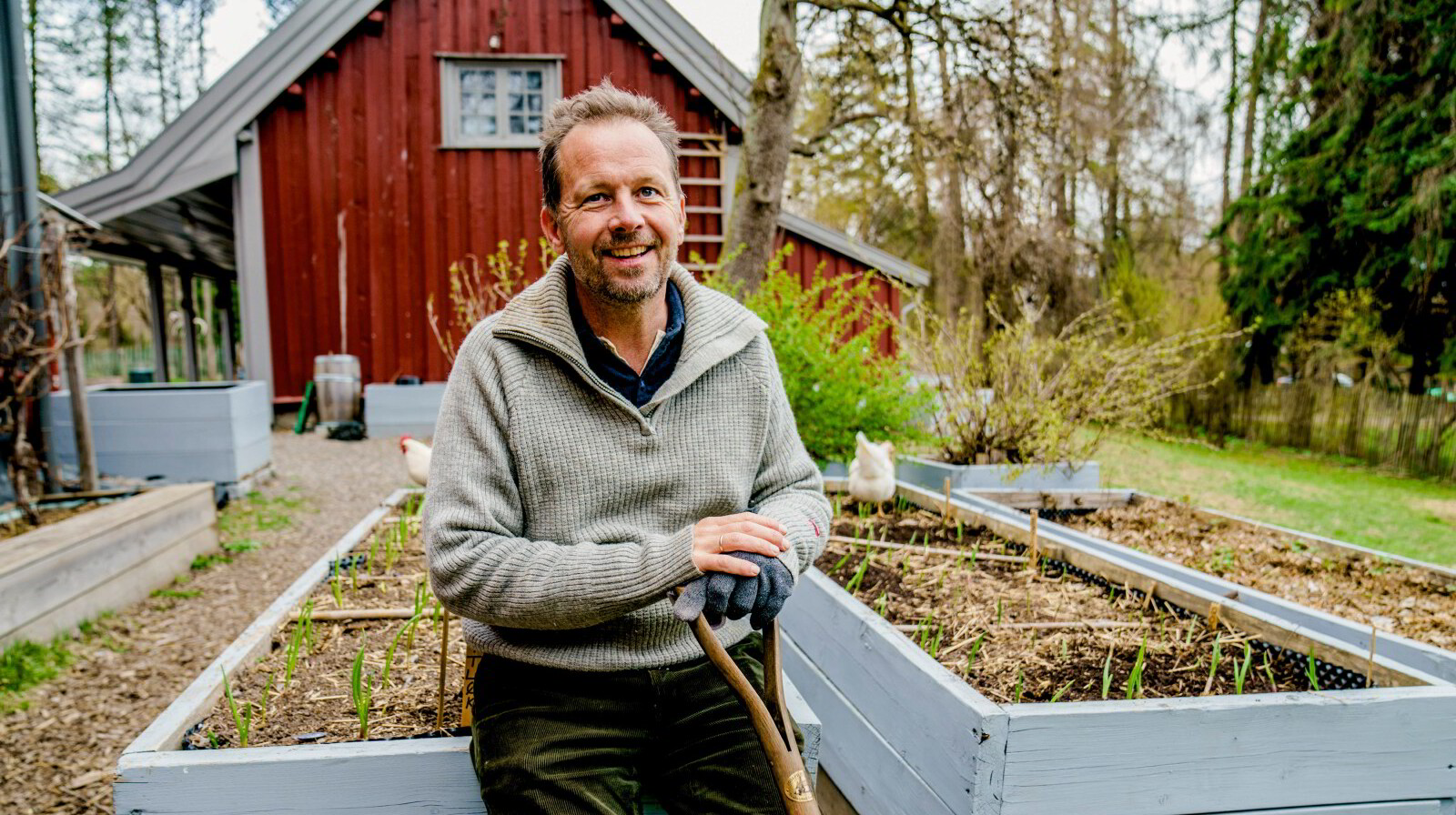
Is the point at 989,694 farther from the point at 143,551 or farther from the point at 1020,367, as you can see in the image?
the point at 143,551

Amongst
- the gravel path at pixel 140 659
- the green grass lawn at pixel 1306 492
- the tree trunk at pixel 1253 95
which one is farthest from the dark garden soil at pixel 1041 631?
the tree trunk at pixel 1253 95

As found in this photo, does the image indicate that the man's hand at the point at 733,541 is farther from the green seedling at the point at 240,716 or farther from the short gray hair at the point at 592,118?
the green seedling at the point at 240,716

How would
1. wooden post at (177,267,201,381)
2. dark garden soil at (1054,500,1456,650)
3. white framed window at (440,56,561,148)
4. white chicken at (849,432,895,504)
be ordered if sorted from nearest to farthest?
dark garden soil at (1054,500,1456,650) < white chicken at (849,432,895,504) < white framed window at (440,56,561,148) < wooden post at (177,267,201,381)

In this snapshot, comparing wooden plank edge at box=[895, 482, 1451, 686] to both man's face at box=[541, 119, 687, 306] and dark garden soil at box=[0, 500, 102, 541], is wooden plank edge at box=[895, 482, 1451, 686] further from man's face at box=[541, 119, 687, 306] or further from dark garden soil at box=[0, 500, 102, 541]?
dark garden soil at box=[0, 500, 102, 541]

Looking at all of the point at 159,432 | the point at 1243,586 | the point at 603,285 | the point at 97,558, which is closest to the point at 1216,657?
the point at 1243,586

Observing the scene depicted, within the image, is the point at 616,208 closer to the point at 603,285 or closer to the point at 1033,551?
the point at 603,285

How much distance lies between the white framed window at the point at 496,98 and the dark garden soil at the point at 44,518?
627 cm

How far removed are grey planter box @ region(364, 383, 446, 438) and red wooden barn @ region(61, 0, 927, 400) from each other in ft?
1.95

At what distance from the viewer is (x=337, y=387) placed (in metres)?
9.07

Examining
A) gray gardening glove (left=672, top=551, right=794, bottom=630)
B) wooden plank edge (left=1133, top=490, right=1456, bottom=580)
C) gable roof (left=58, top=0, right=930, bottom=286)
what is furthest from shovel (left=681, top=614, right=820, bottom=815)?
gable roof (left=58, top=0, right=930, bottom=286)

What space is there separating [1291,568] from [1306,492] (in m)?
4.22

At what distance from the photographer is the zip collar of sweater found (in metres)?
1.65

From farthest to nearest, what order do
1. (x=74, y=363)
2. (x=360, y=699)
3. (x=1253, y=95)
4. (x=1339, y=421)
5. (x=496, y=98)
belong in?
(x=1253, y=95) < (x=496, y=98) < (x=1339, y=421) < (x=74, y=363) < (x=360, y=699)

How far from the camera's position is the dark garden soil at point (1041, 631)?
7.08ft
